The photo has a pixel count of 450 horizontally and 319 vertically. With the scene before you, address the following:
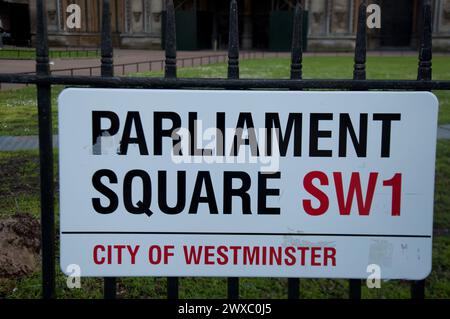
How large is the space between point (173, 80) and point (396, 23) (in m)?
45.5

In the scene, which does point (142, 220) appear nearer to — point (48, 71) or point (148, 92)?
point (148, 92)

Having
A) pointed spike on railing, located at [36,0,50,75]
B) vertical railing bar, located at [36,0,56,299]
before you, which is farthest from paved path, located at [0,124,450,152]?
pointed spike on railing, located at [36,0,50,75]

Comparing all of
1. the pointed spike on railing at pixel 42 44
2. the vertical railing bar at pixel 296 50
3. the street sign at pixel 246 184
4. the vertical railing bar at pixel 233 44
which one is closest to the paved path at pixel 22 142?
the pointed spike on railing at pixel 42 44

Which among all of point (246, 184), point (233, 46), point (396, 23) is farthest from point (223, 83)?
point (396, 23)

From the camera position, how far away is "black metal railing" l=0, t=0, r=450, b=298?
114 inches

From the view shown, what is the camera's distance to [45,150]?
3033 mm

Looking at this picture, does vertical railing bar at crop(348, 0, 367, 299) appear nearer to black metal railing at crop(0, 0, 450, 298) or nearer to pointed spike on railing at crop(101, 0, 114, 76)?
black metal railing at crop(0, 0, 450, 298)

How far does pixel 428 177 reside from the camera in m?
2.91

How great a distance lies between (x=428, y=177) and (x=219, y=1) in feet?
145

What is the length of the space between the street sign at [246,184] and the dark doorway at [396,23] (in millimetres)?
44496

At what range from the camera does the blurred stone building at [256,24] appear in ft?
132

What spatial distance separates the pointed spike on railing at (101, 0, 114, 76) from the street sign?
27 centimetres

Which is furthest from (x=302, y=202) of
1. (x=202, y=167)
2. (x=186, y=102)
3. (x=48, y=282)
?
(x=48, y=282)

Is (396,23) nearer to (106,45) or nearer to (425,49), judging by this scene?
(425,49)
